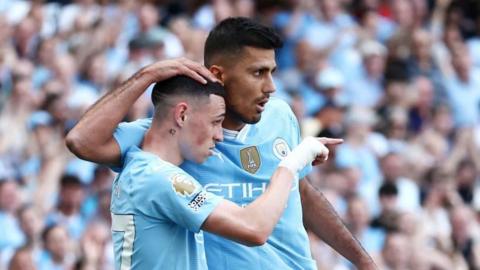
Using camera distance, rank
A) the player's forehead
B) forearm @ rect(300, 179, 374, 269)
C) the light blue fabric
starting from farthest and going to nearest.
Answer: the light blue fabric
forearm @ rect(300, 179, 374, 269)
the player's forehead

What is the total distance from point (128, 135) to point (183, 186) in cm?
50

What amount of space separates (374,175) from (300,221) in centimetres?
682

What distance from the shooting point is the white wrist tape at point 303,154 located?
6.00 metres

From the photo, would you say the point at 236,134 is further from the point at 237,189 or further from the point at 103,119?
the point at 103,119

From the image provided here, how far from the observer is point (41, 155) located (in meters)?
11.8

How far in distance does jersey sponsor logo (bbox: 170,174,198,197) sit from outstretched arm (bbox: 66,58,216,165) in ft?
1.36

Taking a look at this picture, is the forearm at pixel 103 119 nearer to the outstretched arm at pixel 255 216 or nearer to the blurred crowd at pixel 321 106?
the outstretched arm at pixel 255 216

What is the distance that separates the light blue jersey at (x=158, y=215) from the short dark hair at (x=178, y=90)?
0.77ft

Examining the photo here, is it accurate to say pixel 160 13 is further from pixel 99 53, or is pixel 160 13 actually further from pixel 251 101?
pixel 251 101

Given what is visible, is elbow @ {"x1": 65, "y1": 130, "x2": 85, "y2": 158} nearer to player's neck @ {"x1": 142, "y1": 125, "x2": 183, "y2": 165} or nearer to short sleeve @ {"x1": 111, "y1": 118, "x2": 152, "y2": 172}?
short sleeve @ {"x1": 111, "y1": 118, "x2": 152, "y2": 172}

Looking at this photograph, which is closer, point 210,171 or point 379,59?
point 210,171

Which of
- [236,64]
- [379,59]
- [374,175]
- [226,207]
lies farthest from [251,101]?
[379,59]

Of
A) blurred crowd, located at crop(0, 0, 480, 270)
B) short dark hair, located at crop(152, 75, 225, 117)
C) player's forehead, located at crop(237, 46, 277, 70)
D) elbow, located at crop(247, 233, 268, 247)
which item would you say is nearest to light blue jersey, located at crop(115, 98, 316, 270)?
short dark hair, located at crop(152, 75, 225, 117)

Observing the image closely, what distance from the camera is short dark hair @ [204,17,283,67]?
6.33 meters
